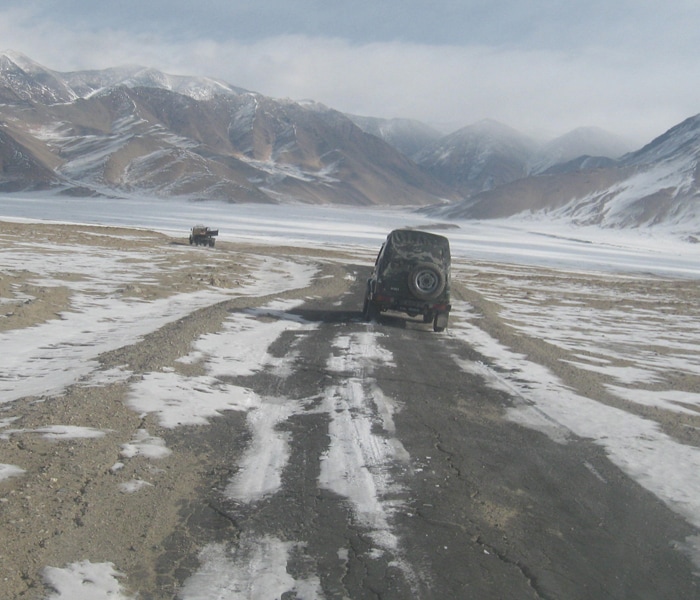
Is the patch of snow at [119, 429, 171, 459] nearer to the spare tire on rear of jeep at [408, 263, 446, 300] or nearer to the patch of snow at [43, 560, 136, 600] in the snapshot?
the patch of snow at [43, 560, 136, 600]

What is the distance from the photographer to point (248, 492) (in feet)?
20.7

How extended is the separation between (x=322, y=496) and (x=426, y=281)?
12007mm

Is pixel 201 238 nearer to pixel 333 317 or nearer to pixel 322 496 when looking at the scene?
pixel 333 317

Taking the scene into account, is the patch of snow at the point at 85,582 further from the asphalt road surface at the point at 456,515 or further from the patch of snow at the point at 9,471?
the patch of snow at the point at 9,471

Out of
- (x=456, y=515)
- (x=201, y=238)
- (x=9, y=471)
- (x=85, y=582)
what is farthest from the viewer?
(x=201, y=238)

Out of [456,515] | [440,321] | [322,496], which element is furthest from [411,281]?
[456,515]

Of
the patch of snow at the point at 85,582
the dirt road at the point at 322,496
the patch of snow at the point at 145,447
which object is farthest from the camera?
the patch of snow at the point at 145,447

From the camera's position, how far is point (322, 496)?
20.5ft

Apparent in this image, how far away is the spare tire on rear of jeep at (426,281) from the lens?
58.0ft

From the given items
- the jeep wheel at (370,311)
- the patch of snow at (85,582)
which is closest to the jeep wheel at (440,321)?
the jeep wheel at (370,311)

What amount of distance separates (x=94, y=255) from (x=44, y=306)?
21254mm

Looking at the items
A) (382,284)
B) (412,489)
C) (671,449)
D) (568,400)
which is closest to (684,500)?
(671,449)

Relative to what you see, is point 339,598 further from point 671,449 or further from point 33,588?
point 671,449

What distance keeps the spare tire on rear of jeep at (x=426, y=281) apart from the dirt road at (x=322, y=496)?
20.4 feet
